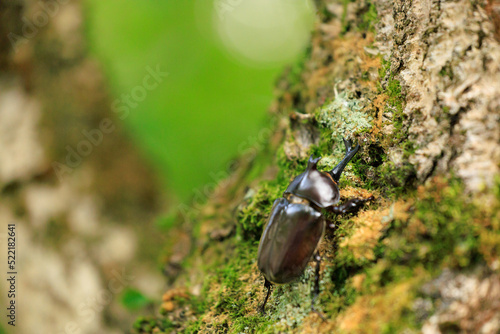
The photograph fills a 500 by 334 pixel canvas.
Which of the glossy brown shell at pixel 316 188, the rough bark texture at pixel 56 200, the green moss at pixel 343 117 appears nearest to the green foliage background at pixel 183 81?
the rough bark texture at pixel 56 200

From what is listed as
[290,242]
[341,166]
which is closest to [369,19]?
[341,166]

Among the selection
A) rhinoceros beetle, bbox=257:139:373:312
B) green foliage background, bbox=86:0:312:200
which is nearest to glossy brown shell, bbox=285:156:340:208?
rhinoceros beetle, bbox=257:139:373:312

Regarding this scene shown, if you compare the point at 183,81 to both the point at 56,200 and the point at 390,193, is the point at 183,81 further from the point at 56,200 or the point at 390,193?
the point at 390,193

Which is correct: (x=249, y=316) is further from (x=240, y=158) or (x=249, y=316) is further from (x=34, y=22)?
(x=34, y=22)

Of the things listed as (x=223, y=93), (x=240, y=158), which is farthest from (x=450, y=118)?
(x=223, y=93)

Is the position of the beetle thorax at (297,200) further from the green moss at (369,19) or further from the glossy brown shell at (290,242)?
the green moss at (369,19)

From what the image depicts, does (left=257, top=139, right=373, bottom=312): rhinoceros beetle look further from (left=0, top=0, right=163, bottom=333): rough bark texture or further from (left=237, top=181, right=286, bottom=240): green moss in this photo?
(left=0, top=0, right=163, bottom=333): rough bark texture
